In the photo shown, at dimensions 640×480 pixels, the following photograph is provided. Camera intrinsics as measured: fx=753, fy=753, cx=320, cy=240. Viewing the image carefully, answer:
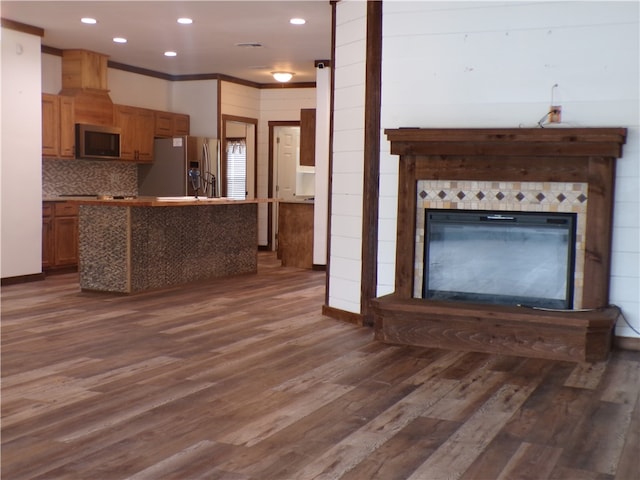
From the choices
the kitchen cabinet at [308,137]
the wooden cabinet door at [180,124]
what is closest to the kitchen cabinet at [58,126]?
the wooden cabinet door at [180,124]

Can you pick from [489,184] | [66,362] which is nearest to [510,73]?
[489,184]

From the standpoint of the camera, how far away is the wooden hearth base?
15.3 feet

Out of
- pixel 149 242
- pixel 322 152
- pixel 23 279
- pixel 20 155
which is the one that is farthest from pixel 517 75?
pixel 23 279

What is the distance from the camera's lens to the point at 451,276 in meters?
5.37

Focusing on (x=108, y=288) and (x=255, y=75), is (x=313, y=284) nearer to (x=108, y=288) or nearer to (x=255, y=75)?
(x=108, y=288)

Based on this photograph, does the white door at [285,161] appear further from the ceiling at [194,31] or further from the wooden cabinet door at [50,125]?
the wooden cabinet door at [50,125]

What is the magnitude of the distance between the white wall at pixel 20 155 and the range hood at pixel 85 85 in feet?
3.11

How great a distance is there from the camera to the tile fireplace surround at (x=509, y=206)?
4.76 m

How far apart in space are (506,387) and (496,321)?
862 millimetres

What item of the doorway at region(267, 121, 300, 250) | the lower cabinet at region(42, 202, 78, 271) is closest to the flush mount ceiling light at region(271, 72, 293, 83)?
the doorway at region(267, 121, 300, 250)

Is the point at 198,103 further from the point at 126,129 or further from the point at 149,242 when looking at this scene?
the point at 149,242

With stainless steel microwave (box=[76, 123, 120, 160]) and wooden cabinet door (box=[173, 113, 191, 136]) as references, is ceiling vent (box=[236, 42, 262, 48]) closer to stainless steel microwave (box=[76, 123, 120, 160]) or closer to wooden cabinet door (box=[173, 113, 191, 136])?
stainless steel microwave (box=[76, 123, 120, 160])

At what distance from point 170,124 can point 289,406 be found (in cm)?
750

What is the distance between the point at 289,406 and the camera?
3.62m
